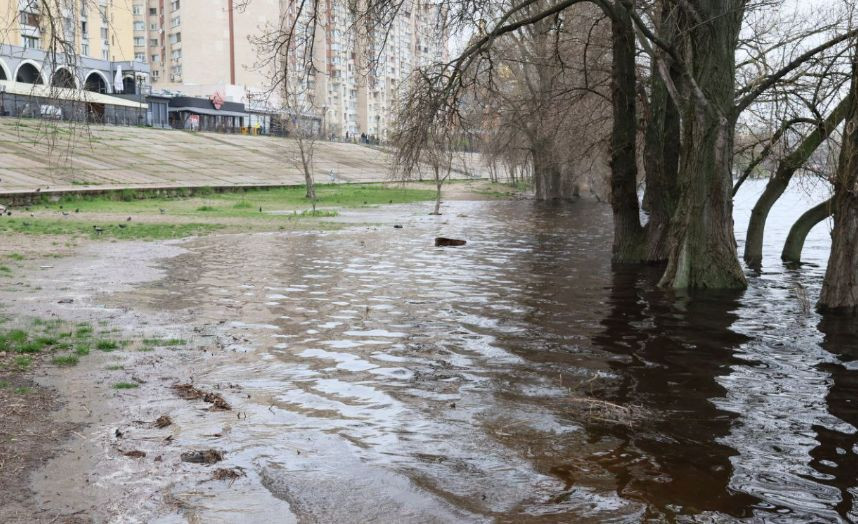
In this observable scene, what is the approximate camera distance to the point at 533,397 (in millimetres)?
8234

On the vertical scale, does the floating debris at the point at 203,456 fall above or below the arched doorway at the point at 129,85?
below

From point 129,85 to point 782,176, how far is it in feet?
268

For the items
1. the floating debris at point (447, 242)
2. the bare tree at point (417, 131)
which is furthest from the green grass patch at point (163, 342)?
the floating debris at point (447, 242)

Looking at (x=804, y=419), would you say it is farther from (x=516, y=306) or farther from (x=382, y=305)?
(x=382, y=305)

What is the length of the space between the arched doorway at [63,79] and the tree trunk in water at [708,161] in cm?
1015

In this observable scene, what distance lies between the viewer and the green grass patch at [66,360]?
8.91m

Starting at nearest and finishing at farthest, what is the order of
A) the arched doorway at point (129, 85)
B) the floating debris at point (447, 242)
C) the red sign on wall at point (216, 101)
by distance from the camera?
the floating debris at point (447, 242) → the arched doorway at point (129, 85) → the red sign on wall at point (216, 101)

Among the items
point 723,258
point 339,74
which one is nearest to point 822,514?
point 723,258

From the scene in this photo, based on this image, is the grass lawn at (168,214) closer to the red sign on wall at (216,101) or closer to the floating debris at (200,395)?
the floating debris at (200,395)

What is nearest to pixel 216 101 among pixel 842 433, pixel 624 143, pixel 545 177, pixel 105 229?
pixel 545 177

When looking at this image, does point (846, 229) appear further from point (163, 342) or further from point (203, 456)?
point (203, 456)

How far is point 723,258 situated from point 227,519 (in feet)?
39.7

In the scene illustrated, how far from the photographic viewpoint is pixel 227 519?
527 cm

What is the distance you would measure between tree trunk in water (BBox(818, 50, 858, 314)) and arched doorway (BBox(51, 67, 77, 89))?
34.8 feet
